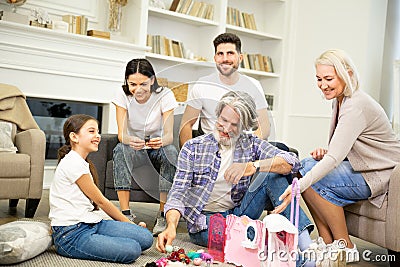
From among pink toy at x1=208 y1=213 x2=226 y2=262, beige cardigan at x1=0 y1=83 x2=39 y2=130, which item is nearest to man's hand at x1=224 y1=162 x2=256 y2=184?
pink toy at x1=208 y1=213 x2=226 y2=262

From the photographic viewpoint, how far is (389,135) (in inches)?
101

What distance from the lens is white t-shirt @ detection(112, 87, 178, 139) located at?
89.5 inches

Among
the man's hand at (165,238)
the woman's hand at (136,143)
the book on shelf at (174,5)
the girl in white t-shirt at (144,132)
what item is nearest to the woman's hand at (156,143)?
the girl in white t-shirt at (144,132)

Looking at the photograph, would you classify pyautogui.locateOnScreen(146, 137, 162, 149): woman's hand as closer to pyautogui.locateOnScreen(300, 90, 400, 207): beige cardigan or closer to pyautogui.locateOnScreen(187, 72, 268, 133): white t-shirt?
pyautogui.locateOnScreen(187, 72, 268, 133): white t-shirt

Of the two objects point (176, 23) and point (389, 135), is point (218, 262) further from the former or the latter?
point (176, 23)

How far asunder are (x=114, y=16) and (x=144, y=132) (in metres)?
2.57

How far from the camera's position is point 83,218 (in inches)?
93.1

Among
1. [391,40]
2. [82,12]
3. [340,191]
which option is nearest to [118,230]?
[340,191]

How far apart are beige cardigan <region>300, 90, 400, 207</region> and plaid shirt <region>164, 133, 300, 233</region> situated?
0.15 metres

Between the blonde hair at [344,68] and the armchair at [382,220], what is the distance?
393 millimetres

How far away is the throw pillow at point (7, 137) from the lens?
329 cm

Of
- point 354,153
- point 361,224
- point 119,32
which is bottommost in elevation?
point 361,224

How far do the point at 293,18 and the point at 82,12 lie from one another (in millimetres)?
2317

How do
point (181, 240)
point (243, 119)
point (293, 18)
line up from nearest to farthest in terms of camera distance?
point (243, 119), point (181, 240), point (293, 18)
